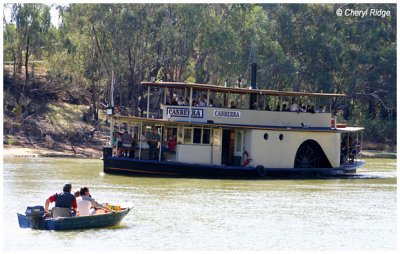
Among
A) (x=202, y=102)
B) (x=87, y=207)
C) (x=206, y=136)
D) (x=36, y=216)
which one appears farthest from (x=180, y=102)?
(x=36, y=216)

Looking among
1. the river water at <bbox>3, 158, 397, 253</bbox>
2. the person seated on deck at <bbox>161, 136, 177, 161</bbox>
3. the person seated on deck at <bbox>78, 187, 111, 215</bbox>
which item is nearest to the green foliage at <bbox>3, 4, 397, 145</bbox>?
the river water at <bbox>3, 158, 397, 253</bbox>

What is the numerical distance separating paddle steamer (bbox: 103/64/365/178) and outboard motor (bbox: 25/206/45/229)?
10.9 meters

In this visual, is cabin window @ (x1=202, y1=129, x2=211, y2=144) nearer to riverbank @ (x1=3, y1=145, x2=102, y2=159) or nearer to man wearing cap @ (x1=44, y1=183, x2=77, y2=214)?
riverbank @ (x1=3, y1=145, x2=102, y2=159)

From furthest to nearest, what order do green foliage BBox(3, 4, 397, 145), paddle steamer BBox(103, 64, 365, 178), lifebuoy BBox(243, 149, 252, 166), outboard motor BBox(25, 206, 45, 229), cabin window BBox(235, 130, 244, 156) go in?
green foliage BBox(3, 4, 397, 145)
cabin window BBox(235, 130, 244, 156)
lifebuoy BBox(243, 149, 252, 166)
paddle steamer BBox(103, 64, 365, 178)
outboard motor BBox(25, 206, 45, 229)

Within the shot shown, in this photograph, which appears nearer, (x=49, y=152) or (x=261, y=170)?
Result: (x=261, y=170)

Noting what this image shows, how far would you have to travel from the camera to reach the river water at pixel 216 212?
19.7 metres

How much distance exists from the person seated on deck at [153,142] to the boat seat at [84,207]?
35.7ft

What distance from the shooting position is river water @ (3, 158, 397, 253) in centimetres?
1969

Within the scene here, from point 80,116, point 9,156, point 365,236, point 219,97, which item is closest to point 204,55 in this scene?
point 219,97

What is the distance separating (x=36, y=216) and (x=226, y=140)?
43.8ft

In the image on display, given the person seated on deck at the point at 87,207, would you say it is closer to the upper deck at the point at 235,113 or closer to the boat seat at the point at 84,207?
the boat seat at the point at 84,207

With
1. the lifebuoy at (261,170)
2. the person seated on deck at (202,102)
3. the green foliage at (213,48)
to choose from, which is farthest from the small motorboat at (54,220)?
the green foliage at (213,48)

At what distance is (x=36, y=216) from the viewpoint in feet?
66.1

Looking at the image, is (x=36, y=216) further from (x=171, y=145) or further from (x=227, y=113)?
(x=227, y=113)
